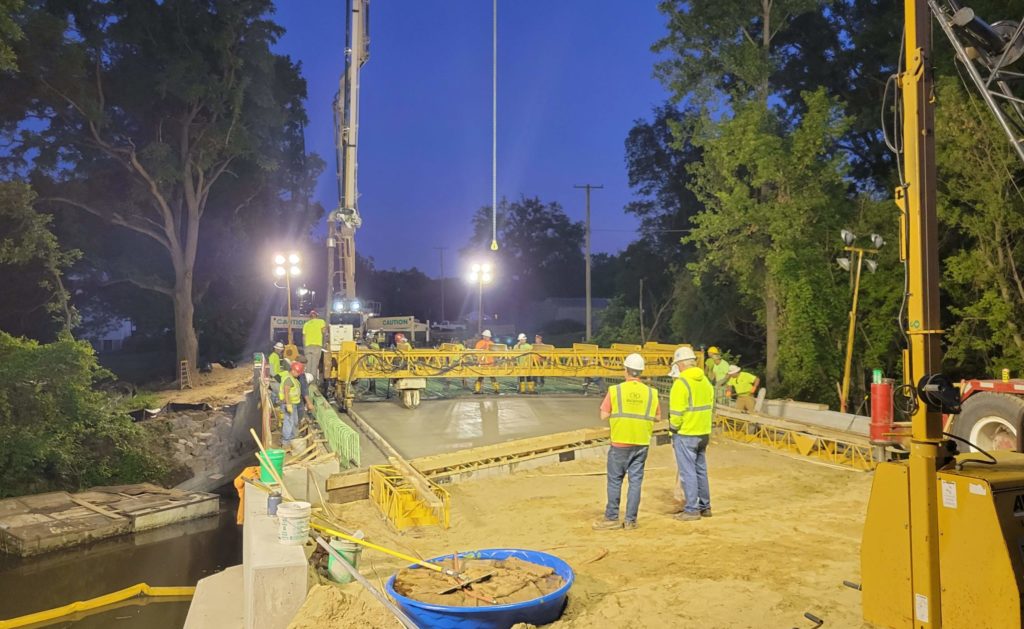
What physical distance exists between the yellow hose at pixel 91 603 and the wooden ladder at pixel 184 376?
22.2 metres

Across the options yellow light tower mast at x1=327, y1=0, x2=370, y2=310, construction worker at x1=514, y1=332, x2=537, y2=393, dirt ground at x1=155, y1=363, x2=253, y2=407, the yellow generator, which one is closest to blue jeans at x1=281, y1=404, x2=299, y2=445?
construction worker at x1=514, y1=332, x2=537, y2=393

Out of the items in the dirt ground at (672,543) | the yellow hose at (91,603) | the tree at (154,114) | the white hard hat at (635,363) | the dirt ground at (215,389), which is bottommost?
the yellow hose at (91,603)

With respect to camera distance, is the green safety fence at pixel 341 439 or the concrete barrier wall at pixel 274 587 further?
the green safety fence at pixel 341 439

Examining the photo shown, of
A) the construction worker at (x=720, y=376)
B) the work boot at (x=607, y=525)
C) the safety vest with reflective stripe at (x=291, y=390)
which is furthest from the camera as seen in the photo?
the construction worker at (x=720, y=376)

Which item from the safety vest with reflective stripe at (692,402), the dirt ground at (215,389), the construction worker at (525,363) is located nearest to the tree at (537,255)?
the dirt ground at (215,389)

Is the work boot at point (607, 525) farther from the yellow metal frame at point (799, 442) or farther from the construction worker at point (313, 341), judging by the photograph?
the construction worker at point (313, 341)

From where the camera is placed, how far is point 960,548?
417 cm

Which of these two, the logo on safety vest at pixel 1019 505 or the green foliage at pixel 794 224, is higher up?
the green foliage at pixel 794 224

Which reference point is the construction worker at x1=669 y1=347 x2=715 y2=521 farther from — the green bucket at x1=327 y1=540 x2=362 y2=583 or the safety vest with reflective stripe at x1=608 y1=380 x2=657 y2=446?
the green bucket at x1=327 y1=540 x2=362 y2=583

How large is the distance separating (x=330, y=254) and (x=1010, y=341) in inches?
777

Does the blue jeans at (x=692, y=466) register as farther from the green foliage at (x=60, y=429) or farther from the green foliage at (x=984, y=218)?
the green foliage at (x=60, y=429)

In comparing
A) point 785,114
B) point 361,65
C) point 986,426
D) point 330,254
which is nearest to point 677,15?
point 785,114

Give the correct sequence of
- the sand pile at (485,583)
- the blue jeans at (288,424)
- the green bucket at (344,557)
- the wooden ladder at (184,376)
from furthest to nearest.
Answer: the wooden ladder at (184,376) → the blue jeans at (288,424) → the green bucket at (344,557) → the sand pile at (485,583)

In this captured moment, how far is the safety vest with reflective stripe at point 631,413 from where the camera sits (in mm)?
7809
